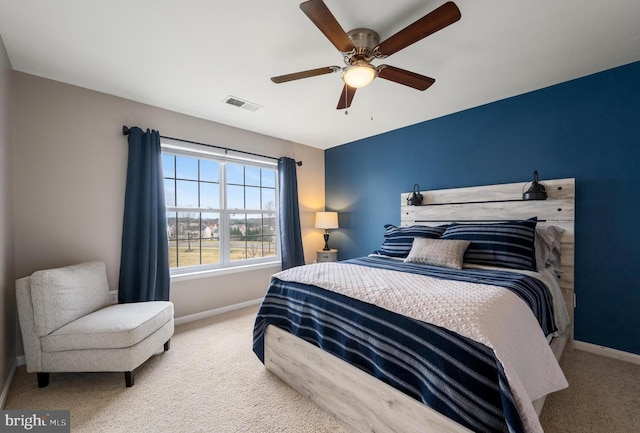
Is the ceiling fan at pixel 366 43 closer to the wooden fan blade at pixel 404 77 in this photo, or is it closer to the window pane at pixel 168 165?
the wooden fan blade at pixel 404 77

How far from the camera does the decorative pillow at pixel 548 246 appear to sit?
2.23 m

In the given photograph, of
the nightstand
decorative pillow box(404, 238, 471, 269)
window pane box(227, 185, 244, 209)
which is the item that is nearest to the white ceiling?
window pane box(227, 185, 244, 209)

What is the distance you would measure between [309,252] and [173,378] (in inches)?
102

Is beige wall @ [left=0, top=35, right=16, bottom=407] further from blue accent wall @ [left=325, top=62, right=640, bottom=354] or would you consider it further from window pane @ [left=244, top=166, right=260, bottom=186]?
blue accent wall @ [left=325, top=62, right=640, bottom=354]

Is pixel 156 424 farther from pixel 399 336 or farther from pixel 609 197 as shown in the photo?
pixel 609 197

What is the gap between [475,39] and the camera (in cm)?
178

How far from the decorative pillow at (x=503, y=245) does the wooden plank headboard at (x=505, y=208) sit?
0.25 metres

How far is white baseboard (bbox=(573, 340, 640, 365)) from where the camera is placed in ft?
6.89

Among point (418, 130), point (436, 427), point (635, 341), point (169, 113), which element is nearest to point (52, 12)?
point (169, 113)

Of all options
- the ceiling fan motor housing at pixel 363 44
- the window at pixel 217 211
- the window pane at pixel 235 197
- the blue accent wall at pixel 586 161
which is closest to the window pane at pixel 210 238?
Answer: the window at pixel 217 211

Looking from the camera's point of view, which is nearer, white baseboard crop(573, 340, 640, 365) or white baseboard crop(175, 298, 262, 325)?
white baseboard crop(573, 340, 640, 365)

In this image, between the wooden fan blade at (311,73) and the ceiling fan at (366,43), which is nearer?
the ceiling fan at (366,43)

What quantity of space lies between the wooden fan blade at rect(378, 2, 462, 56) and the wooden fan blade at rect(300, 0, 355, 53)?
0.22m

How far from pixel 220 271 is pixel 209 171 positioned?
1278mm
